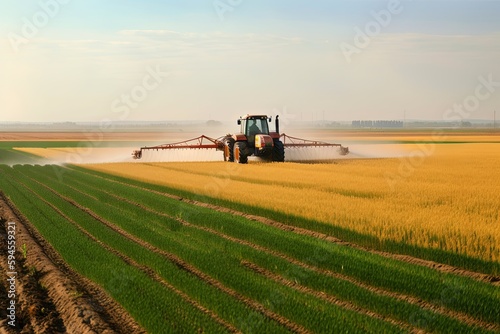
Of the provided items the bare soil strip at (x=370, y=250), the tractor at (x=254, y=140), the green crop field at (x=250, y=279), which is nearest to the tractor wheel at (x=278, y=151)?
the tractor at (x=254, y=140)

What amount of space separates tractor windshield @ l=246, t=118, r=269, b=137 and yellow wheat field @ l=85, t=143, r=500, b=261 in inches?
68.4

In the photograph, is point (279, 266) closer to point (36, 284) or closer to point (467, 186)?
point (36, 284)

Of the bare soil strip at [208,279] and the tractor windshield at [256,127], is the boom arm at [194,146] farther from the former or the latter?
the bare soil strip at [208,279]

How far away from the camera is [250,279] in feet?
29.2

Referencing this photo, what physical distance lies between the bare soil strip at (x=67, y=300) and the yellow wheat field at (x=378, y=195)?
5.43 m

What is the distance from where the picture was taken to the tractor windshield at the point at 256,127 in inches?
1194

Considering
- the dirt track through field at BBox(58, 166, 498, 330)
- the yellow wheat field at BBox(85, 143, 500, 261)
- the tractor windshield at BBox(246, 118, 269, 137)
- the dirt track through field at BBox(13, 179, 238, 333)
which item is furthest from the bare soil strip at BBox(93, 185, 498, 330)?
the tractor windshield at BBox(246, 118, 269, 137)

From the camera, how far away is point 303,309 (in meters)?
7.45

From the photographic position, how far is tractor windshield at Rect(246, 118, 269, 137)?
30.3m

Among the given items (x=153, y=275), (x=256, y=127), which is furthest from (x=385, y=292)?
(x=256, y=127)

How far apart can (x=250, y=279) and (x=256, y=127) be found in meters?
21.8

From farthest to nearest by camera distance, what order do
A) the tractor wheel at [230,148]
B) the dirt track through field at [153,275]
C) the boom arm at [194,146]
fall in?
the boom arm at [194,146] → the tractor wheel at [230,148] → the dirt track through field at [153,275]

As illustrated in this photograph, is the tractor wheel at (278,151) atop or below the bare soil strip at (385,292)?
below

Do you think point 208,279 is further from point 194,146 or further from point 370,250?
point 194,146
